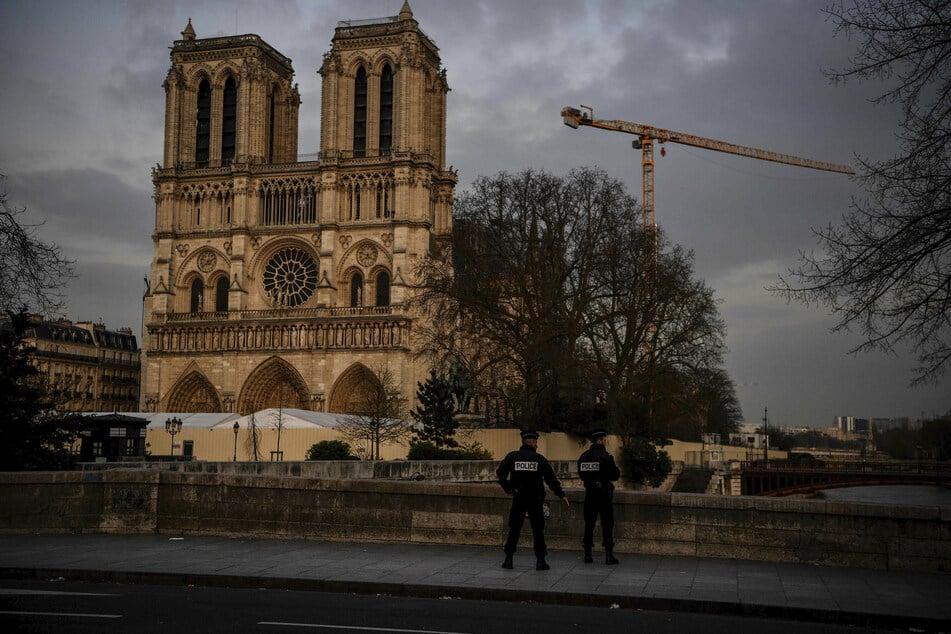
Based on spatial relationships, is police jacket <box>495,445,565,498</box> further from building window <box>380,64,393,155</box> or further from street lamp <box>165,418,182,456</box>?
building window <box>380,64,393,155</box>

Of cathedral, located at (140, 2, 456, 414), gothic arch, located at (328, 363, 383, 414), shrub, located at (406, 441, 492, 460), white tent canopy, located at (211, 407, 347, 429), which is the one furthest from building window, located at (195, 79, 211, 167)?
shrub, located at (406, 441, 492, 460)

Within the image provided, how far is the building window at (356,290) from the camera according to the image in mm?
71125

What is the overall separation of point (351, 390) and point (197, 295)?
14621mm

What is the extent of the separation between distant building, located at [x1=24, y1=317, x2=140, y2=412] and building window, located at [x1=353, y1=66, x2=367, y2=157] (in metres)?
28.2

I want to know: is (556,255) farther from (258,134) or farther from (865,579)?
(258,134)

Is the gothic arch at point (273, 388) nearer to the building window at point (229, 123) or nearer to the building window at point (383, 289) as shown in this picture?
the building window at point (383, 289)

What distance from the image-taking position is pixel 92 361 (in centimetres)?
8869

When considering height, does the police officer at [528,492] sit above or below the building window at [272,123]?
below

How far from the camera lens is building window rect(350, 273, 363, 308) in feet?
233

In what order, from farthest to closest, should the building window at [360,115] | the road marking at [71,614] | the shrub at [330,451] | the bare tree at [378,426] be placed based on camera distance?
the building window at [360,115] → the bare tree at [378,426] → the shrub at [330,451] → the road marking at [71,614]

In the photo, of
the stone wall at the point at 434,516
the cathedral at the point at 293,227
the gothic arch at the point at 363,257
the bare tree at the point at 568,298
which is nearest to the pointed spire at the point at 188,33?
the cathedral at the point at 293,227

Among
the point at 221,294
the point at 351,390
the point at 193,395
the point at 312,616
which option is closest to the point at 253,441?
the point at 351,390

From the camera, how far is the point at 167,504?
1620 centimetres

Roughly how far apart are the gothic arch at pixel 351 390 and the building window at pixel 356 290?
4911 millimetres
